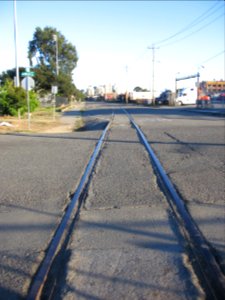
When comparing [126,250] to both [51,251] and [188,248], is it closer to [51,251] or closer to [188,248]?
[188,248]

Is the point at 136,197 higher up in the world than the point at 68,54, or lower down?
lower down

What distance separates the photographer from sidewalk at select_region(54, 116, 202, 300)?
380 cm

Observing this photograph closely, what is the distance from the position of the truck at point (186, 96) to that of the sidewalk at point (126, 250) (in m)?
65.8

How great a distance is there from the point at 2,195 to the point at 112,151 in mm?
5771

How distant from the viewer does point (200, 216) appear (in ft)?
19.5

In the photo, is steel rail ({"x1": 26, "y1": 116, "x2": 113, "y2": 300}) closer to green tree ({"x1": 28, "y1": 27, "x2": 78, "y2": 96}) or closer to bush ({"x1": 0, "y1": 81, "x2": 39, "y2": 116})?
bush ({"x1": 0, "y1": 81, "x2": 39, "y2": 116})

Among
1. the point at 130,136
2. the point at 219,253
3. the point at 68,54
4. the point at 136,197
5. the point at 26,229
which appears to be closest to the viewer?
the point at 219,253

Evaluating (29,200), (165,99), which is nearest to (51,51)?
(165,99)

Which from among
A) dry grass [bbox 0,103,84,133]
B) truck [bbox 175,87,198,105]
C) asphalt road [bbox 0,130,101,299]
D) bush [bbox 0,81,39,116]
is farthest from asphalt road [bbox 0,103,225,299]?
truck [bbox 175,87,198,105]

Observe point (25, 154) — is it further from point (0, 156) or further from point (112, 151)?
point (112, 151)

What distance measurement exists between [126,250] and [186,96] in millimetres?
69821

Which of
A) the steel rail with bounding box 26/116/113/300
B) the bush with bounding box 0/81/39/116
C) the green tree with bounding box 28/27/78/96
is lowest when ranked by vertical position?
the steel rail with bounding box 26/116/113/300

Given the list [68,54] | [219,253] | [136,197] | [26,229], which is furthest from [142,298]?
[68,54]

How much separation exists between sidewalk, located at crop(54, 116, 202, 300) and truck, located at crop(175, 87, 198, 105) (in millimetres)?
65848
